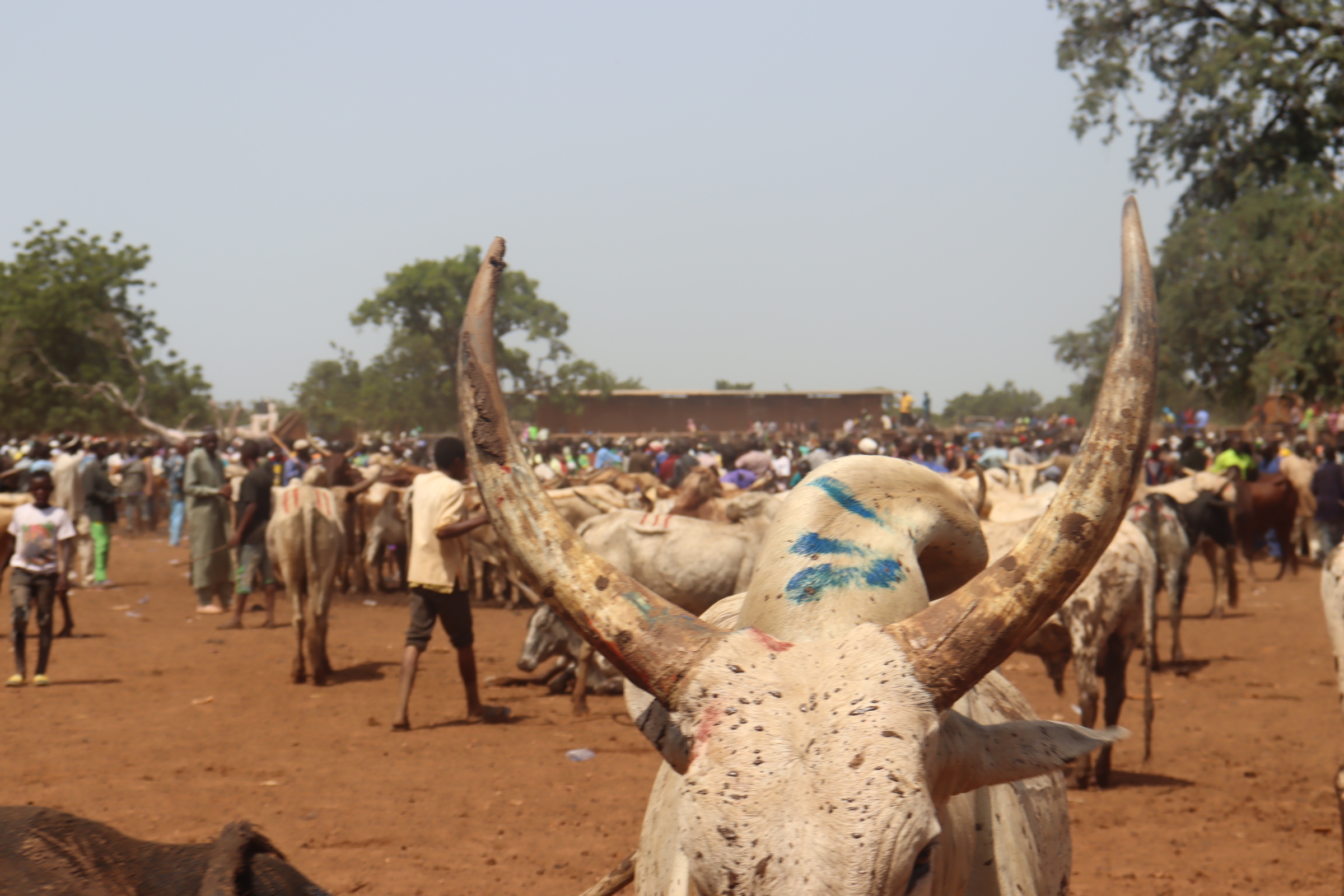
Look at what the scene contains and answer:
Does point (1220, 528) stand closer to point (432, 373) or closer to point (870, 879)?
point (870, 879)

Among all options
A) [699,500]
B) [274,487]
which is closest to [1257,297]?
[699,500]

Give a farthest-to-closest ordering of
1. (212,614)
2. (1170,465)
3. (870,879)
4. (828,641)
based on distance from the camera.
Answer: (1170,465), (212,614), (828,641), (870,879)

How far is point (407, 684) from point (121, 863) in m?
6.46

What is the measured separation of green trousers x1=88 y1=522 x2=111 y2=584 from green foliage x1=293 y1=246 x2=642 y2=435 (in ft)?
95.2

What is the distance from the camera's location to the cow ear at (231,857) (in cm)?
198

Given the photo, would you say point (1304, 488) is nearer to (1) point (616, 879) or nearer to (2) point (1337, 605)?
(2) point (1337, 605)

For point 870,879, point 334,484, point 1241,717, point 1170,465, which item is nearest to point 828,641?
point 870,879

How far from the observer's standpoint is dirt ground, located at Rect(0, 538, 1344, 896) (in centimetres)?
590

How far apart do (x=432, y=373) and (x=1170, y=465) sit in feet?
117

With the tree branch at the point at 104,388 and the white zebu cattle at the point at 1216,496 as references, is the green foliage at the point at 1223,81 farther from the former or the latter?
the tree branch at the point at 104,388

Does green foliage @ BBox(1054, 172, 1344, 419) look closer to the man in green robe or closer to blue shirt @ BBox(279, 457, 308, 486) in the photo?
blue shirt @ BBox(279, 457, 308, 486)

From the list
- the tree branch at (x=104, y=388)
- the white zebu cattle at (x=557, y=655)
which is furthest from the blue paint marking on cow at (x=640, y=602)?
the tree branch at (x=104, y=388)

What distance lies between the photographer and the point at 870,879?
1.69 metres

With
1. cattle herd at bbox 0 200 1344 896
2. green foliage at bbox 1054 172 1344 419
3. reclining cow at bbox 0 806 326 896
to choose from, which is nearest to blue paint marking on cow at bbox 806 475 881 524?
cattle herd at bbox 0 200 1344 896
